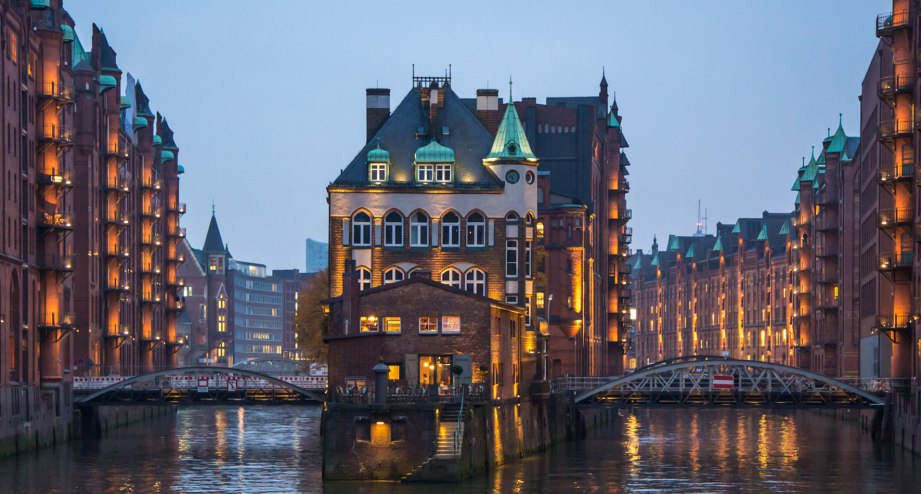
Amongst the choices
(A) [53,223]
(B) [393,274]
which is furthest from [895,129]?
(A) [53,223]

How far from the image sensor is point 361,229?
108m

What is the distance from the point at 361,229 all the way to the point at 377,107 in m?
12.7

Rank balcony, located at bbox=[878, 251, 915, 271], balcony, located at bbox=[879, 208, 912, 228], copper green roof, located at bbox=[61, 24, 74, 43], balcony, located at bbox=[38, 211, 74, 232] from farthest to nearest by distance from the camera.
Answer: copper green roof, located at bbox=[61, 24, 74, 43] < balcony, located at bbox=[38, 211, 74, 232] < balcony, located at bbox=[879, 208, 912, 228] < balcony, located at bbox=[878, 251, 915, 271]

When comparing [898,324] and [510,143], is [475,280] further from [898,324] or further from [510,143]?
[898,324]

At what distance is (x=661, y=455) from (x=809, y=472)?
15724mm

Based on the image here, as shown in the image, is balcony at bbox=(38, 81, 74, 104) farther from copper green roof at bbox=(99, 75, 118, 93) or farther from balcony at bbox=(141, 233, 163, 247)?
balcony at bbox=(141, 233, 163, 247)

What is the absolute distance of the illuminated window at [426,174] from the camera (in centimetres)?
10800

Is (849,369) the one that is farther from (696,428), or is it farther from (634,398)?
(634,398)

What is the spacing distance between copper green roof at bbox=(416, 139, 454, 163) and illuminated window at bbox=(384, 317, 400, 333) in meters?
24.3

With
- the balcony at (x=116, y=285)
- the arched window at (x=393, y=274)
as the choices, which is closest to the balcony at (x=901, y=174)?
the arched window at (x=393, y=274)

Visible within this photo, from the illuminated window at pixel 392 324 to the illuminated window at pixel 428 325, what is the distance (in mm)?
1058

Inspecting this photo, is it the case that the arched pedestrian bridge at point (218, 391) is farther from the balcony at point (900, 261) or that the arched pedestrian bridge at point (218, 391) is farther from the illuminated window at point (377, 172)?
the balcony at point (900, 261)

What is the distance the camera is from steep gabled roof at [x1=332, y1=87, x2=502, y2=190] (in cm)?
10775

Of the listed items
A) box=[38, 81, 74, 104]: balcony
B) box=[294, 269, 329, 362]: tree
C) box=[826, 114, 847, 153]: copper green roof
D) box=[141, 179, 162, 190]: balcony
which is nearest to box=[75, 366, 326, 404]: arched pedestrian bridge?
box=[38, 81, 74, 104]: balcony
